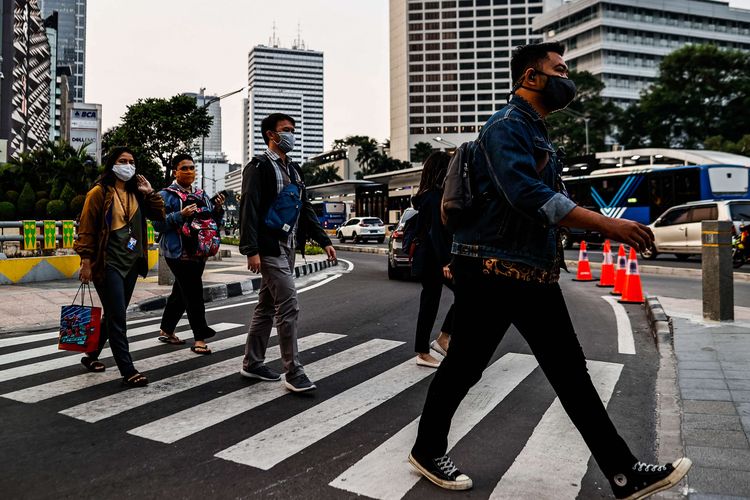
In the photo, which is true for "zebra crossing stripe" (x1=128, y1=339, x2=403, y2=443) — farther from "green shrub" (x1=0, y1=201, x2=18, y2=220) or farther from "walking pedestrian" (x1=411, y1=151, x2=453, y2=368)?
"green shrub" (x1=0, y1=201, x2=18, y2=220)

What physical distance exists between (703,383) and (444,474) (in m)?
2.54

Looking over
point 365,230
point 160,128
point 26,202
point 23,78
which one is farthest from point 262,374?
point 23,78

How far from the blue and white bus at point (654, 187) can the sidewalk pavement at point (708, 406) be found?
18.7 metres

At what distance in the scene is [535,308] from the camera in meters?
2.59

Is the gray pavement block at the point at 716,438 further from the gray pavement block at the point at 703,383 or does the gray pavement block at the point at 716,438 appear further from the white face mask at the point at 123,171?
the white face mask at the point at 123,171

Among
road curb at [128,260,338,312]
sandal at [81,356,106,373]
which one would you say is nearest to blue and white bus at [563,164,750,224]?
road curb at [128,260,338,312]

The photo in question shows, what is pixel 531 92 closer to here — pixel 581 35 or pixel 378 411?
pixel 378 411

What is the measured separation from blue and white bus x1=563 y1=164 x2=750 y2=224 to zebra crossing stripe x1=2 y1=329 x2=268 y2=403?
22.0 metres

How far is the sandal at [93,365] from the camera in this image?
4887 millimetres

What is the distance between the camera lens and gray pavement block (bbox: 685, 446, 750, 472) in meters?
2.85

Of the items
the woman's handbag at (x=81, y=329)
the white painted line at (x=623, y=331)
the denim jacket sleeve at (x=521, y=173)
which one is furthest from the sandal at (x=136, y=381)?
the white painted line at (x=623, y=331)

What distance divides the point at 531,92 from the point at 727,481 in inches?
76.3

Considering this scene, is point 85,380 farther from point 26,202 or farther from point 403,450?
point 26,202

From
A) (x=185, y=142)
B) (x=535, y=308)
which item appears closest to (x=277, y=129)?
(x=535, y=308)
